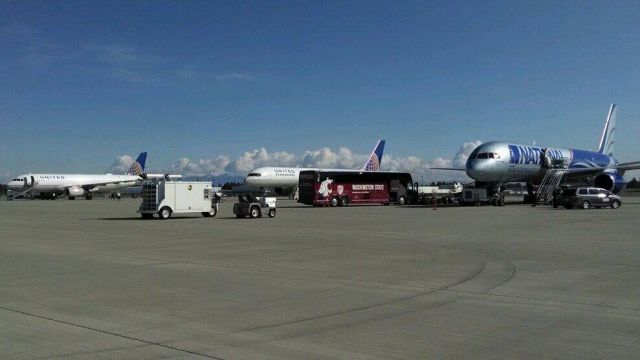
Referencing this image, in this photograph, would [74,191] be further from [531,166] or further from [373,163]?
[531,166]

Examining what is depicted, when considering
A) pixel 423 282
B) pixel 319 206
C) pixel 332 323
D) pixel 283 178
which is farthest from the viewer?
pixel 283 178

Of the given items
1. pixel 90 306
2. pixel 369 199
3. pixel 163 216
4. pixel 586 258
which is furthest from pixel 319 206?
pixel 90 306

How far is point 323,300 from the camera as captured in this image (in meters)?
9.32

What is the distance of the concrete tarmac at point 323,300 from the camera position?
659 cm

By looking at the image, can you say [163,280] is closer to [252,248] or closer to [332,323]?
[332,323]

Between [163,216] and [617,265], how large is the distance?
25.5m

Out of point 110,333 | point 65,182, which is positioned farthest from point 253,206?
point 65,182

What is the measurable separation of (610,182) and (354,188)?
70.5ft

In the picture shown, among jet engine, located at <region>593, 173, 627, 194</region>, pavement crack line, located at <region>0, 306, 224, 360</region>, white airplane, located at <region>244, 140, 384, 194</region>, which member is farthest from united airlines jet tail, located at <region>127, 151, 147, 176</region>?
pavement crack line, located at <region>0, 306, 224, 360</region>

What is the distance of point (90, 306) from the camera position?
29.1 feet

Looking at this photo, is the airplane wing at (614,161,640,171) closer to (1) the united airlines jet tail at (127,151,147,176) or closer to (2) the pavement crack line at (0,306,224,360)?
(2) the pavement crack line at (0,306,224,360)

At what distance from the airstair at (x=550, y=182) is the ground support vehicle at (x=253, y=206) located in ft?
84.3

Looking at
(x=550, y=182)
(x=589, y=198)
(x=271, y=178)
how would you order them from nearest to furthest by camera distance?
1. (x=589, y=198)
2. (x=550, y=182)
3. (x=271, y=178)

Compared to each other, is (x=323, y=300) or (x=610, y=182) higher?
(x=610, y=182)
